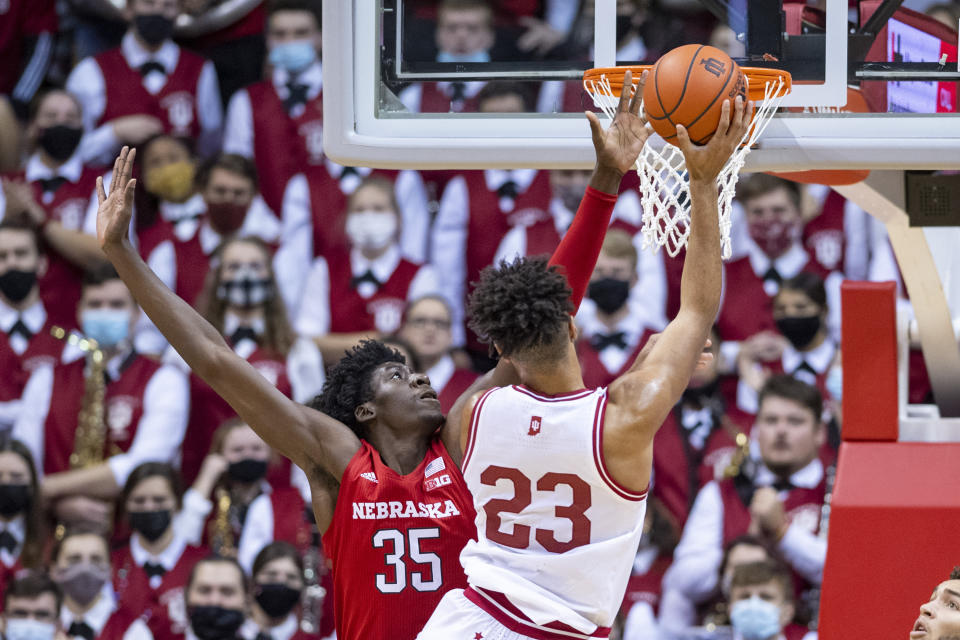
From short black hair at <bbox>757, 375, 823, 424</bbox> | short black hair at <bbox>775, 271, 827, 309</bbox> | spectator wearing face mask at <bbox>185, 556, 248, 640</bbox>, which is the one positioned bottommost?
spectator wearing face mask at <bbox>185, 556, 248, 640</bbox>

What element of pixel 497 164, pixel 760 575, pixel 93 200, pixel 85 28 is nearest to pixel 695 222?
pixel 497 164

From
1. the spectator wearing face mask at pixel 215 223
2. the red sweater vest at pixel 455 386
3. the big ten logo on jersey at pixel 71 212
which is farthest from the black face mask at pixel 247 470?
the big ten logo on jersey at pixel 71 212

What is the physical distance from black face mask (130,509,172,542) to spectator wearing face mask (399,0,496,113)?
2920mm

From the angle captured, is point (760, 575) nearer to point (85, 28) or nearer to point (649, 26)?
Result: point (649, 26)

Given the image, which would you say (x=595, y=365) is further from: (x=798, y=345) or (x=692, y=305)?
(x=692, y=305)

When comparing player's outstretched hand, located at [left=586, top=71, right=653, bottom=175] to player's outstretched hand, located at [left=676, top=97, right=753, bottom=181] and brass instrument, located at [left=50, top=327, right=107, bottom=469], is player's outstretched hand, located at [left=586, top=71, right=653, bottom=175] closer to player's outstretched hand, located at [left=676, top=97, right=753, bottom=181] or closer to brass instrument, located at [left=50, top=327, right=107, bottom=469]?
player's outstretched hand, located at [left=676, top=97, right=753, bottom=181]

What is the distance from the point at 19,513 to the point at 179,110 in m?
2.05

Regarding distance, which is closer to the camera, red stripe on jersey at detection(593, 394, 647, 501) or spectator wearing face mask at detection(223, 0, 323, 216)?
red stripe on jersey at detection(593, 394, 647, 501)

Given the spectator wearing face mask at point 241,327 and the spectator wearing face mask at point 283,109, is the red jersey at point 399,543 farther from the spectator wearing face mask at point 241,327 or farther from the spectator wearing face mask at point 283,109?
the spectator wearing face mask at point 283,109

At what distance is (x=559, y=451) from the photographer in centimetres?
260

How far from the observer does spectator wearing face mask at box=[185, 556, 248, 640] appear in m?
5.64

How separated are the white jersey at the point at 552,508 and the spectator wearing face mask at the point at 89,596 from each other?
11.5 ft

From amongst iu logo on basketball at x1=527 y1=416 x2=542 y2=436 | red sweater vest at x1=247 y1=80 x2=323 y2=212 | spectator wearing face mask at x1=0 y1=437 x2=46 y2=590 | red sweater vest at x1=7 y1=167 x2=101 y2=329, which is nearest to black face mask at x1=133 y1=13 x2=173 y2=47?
red sweater vest at x1=247 y1=80 x2=323 y2=212

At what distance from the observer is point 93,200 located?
259 inches
